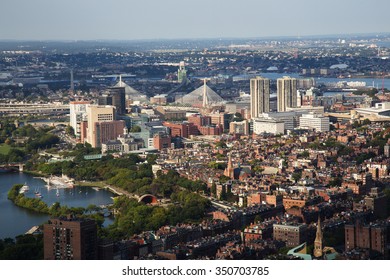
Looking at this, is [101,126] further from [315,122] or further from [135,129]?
[315,122]

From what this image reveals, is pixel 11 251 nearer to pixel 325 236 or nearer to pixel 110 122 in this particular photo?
pixel 325 236

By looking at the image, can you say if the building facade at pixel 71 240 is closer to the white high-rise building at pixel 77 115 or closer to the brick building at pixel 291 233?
the brick building at pixel 291 233

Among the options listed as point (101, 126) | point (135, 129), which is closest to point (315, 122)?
point (135, 129)

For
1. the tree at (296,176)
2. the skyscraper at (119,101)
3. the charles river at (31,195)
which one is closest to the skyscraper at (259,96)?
the skyscraper at (119,101)

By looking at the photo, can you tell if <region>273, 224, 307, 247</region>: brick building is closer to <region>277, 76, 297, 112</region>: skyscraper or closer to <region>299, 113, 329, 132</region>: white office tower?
<region>299, 113, 329, 132</region>: white office tower
